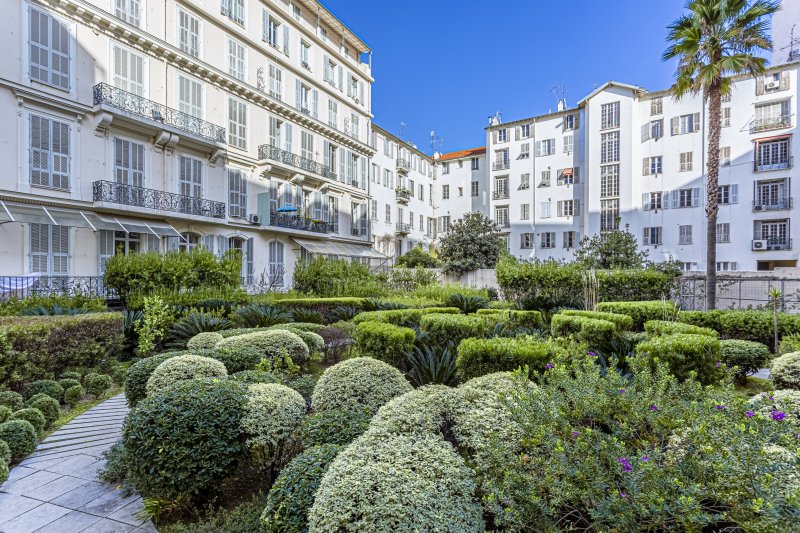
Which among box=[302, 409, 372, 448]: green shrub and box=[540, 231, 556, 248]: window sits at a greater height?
box=[540, 231, 556, 248]: window

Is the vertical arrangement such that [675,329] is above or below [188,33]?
below

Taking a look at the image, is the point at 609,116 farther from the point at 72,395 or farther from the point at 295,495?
the point at 295,495

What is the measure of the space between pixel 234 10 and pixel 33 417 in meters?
24.2

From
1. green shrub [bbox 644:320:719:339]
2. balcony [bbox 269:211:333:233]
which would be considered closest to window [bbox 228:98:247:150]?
balcony [bbox 269:211:333:233]

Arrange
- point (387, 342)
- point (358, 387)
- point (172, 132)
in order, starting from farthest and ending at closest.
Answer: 1. point (172, 132)
2. point (387, 342)
3. point (358, 387)

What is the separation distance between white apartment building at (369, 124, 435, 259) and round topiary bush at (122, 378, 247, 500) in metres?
32.4

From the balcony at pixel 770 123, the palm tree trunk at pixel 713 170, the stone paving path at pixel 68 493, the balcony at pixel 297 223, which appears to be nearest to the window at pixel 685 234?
the balcony at pixel 770 123

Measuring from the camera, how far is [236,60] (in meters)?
23.4

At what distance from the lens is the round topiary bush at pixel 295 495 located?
276cm

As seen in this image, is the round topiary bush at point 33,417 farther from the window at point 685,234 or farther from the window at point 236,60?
the window at point 685,234

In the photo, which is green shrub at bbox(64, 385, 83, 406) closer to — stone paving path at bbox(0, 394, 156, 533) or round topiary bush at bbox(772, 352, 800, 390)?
stone paving path at bbox(0, 394, 156, 533)

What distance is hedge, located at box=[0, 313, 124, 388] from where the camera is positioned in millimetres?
6614

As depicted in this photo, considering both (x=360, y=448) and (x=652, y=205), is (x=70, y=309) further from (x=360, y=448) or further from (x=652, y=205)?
(x=652, y=205)

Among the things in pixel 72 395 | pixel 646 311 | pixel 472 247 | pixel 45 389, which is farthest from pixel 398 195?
pixel 45 389
